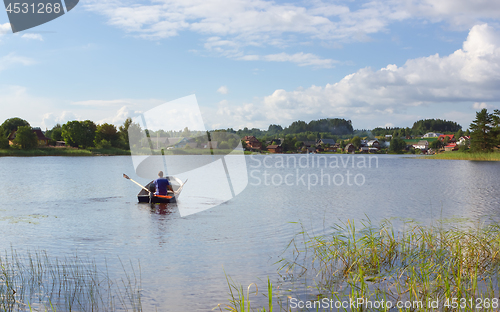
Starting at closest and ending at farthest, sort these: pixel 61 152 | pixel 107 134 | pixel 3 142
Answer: pixel 3 142
pixel 61 152
pixel 107 134

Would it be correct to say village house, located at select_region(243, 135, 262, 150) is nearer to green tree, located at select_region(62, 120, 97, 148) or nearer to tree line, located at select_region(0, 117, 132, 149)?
tree line, located at select_region(0, 117, 132, 149)

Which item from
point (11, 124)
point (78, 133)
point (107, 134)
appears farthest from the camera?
point (107, 134)

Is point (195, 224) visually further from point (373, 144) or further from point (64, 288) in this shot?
point (373, 144)

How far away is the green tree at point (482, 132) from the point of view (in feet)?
239

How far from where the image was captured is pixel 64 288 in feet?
26.8

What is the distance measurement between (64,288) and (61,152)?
98.4 meters

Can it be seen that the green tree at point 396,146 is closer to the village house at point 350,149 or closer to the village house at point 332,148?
the village house at point 350,149

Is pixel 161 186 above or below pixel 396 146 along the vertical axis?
below

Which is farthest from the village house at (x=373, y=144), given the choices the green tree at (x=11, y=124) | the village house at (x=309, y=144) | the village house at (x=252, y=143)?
the green tree at (x=11, y=124)

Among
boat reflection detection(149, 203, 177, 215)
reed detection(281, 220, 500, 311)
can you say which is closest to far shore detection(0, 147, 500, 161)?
boat reflection detection(149, 203, 177, 215)

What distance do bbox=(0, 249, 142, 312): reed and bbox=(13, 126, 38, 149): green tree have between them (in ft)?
301

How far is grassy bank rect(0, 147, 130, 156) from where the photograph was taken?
289 feet

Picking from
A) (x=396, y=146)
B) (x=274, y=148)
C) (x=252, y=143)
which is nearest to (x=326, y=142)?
(x=396, y=146)

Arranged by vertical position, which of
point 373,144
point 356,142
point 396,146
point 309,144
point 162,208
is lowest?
point 162,208
